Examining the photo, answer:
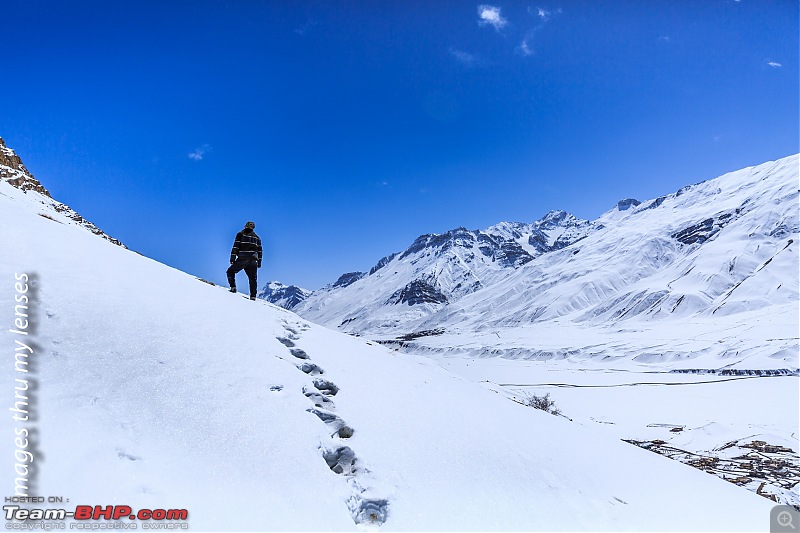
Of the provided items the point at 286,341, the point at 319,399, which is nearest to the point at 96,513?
the point at 319,399

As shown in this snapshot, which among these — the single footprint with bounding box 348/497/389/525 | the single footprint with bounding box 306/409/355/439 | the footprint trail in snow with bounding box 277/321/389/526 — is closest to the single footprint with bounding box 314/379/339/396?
the footprint trail in snow with bounding box 277/321/389/526

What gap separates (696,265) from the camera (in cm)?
12681

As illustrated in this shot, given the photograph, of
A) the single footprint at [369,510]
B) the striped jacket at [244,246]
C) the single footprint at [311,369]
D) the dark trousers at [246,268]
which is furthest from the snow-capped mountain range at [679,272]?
the single footprint at [369,510]

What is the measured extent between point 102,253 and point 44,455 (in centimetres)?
602

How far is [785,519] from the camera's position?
635cm

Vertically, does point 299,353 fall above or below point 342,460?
above

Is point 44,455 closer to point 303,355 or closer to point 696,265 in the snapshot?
point 303,355

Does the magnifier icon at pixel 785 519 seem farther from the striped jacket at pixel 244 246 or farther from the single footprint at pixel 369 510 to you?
the striped jacket at pixel 244 246

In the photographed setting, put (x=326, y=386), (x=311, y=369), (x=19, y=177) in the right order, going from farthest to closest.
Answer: (x=19, y=177)
(x=311, y=369)
(x=326, y=386)

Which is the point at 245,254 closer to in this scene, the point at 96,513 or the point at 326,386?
the point at 326,386

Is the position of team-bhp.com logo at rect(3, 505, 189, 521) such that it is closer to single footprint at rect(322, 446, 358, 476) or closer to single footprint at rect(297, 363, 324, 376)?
single footprint at rect(322, 446, 358, 476)

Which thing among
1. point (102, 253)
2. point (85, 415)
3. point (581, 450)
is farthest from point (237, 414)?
point (581, 450)

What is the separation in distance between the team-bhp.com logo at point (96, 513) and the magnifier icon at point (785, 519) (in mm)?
8561

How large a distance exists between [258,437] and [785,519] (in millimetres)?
8305
